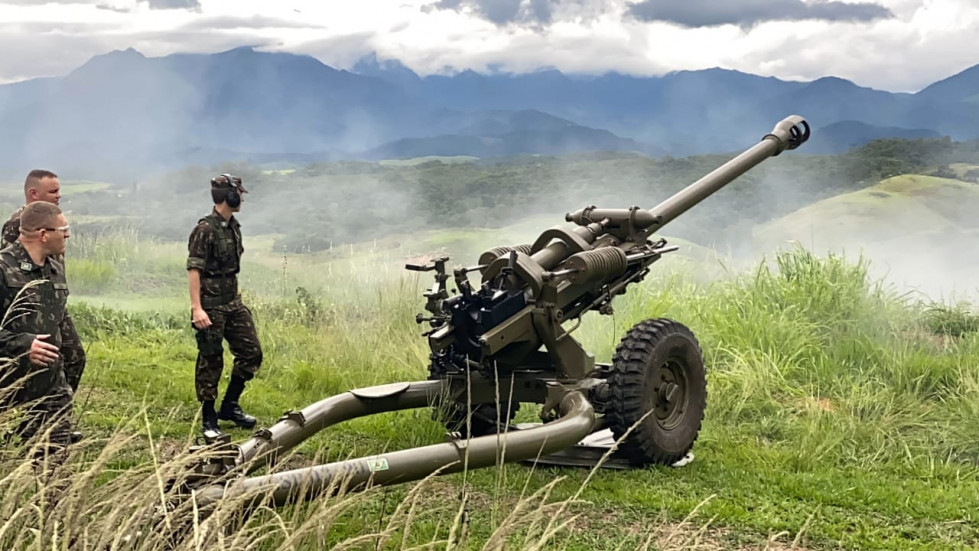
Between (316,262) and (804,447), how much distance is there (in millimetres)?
8159

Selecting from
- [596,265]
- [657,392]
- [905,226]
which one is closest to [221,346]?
[596,265]

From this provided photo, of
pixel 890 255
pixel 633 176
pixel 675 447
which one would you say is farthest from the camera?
pixel 633 176

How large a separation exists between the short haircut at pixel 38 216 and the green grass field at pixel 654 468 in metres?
0.95

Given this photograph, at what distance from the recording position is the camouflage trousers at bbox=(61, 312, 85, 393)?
5.77 meters

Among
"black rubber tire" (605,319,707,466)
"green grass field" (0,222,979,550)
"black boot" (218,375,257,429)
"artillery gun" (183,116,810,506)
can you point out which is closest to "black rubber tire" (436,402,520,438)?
"artillery gun" (183,116,810,506)

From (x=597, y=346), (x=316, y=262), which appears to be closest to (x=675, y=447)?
(x=597, y=346)

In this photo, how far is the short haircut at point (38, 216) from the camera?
477cm

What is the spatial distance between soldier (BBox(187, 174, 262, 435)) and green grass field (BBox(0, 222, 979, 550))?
311 mm

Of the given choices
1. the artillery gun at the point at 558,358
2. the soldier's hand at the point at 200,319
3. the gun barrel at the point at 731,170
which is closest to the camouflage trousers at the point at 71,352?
the soldier's hand at the point at 200,319

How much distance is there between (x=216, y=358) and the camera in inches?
262

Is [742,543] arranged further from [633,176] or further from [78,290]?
[633,176]

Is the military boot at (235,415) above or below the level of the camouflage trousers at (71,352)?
below

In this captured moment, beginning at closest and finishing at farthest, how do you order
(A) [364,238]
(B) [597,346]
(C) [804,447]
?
1. (C) [804,447]
2. (B) [597,346]
3. (A) [364,238]

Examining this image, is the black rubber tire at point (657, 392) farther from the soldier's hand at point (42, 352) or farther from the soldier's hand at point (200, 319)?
the soldier's hand at point (42, 352)
